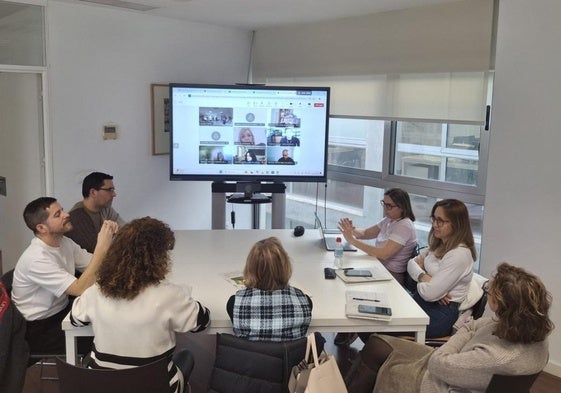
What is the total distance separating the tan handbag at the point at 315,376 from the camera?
2.05m

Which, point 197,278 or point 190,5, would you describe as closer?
point 197,278

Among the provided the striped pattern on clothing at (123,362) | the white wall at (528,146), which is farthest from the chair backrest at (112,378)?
the white wall at (528,146)

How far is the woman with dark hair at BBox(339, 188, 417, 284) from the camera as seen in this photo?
11.2 ft

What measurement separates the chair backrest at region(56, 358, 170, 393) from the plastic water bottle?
1.40 metres

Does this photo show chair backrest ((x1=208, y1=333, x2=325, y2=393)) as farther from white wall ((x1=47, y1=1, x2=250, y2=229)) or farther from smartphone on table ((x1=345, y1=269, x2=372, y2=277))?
white wall ((x1=47, y1=1, x2=250, y2=229))

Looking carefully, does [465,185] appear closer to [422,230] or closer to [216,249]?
[422,230]

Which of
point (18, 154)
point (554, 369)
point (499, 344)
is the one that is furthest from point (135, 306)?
point (18, 154)

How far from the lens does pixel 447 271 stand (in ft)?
9.20

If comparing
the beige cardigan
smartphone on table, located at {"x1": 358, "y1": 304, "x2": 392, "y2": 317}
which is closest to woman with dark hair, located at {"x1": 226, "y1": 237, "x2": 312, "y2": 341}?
smartphone on table, located at {"x1": 358, "y1": 304, "x2": 392, "y2": 317}

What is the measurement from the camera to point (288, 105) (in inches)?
182

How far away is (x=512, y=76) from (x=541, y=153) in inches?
20.7

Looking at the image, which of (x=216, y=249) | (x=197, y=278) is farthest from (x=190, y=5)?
(x=197, y=278)

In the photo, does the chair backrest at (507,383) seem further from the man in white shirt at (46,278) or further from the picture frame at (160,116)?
the picture frame at (160,116)

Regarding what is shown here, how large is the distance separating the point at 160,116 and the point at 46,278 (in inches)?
108
